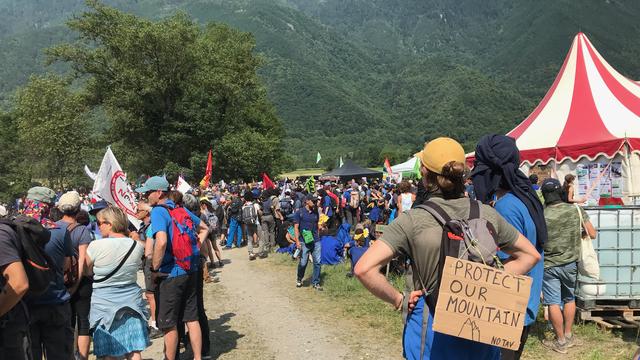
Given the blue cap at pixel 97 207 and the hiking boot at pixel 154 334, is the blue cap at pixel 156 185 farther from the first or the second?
the hiking boot at pixel 154 334

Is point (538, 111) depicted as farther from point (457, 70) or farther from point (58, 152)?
point (457, 70)

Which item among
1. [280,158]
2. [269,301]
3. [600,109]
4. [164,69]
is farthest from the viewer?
[280,158]

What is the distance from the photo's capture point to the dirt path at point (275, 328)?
5.68m

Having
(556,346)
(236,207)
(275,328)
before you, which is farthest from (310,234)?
(236,207)

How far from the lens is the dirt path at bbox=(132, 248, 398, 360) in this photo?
18.6ft

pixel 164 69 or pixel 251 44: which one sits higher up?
pixel 251 44

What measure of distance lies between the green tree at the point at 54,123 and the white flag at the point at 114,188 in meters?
30.1

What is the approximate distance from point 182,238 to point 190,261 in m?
0.27

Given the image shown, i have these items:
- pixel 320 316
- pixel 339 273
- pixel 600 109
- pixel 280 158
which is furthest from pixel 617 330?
pixel 280 158

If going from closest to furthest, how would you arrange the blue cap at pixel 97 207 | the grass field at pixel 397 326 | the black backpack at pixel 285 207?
the grass field at pixel 397 326 < the blue cap at pixel 97 207 < the black backpack at pixel 285 207

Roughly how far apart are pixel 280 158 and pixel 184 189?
30946mm

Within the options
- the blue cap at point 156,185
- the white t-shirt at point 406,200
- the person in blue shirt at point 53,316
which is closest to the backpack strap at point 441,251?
the person in blue shirt at point 53,316

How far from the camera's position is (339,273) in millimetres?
9547

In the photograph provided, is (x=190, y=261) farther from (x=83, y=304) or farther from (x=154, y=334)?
(x=154, y=334)
